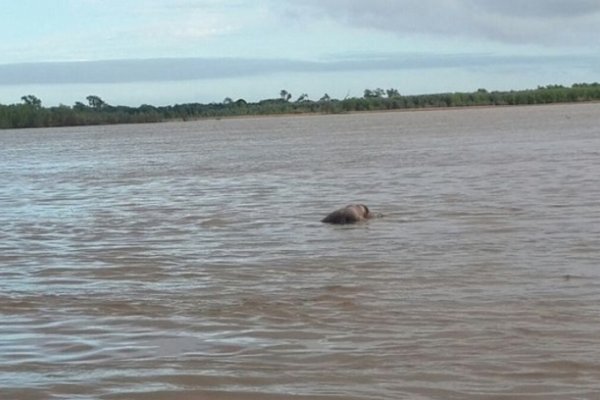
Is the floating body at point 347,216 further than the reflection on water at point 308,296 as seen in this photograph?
Yes

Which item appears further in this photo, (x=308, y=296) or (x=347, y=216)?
(x=347, y=216)

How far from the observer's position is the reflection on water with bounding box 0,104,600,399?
287 inches

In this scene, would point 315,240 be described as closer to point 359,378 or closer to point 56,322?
point 56,322

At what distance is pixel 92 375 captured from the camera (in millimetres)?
7527

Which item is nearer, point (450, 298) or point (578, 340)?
point (578, 340)

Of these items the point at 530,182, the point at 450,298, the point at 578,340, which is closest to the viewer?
the point at 578,340

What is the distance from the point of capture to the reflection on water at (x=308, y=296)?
7285 millimetres

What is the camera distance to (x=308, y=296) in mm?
10258

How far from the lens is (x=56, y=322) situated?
31.0 feet

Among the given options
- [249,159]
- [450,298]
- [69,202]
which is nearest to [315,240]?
[450,298]

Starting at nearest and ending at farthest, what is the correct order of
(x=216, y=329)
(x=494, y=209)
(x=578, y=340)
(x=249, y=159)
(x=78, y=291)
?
(x=578, y=340) → (x=216, y=329) → (x=78, y=291) → (x=494, y=209) → (x=249, y=159)

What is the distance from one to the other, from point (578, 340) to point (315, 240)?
6.81 metres

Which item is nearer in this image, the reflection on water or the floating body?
the reflection on water

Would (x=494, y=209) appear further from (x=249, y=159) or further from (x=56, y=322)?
(x=249, y=159)
